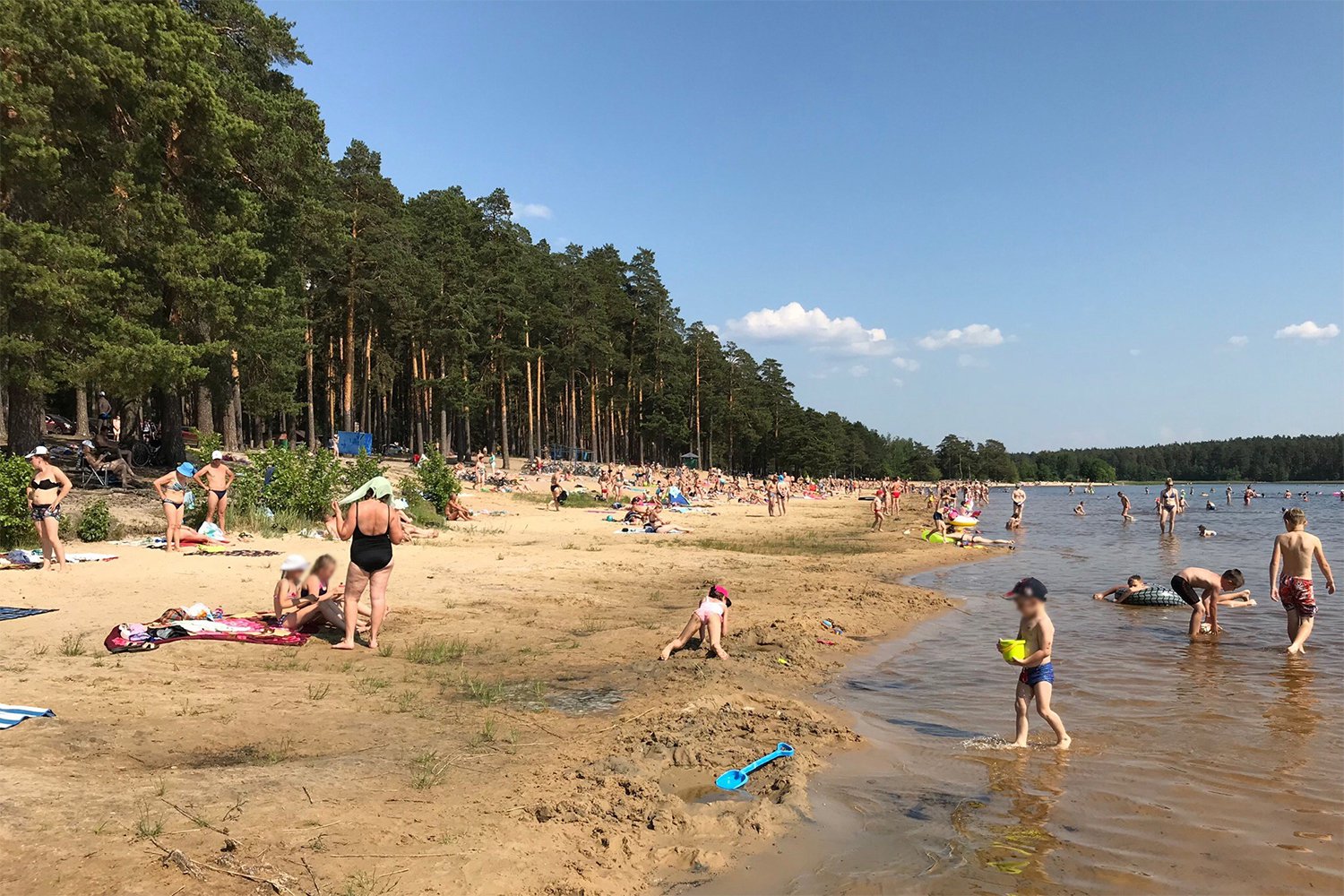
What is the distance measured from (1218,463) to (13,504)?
201252mm

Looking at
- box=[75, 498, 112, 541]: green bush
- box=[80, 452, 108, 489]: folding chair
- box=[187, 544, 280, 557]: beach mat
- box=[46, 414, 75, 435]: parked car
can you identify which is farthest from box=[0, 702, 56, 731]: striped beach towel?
box=[46, 414, 75, 435]: parked car

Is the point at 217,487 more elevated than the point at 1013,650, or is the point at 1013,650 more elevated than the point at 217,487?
the point at 217,487

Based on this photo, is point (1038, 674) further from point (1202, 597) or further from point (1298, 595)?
point (1202, 597)

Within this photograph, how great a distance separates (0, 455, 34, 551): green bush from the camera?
1189 centimetres

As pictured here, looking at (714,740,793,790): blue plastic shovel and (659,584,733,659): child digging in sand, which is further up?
(659,584,733,659): child digging in sand

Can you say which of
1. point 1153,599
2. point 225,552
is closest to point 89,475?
point 225,552

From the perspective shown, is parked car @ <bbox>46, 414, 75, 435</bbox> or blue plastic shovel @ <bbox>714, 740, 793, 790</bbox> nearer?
blue plastic shovel @ <bbox>714, 740, 793, 790</bbox>

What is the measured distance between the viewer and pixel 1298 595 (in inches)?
368

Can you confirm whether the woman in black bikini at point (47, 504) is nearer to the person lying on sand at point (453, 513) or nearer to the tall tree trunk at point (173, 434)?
the person lying on sand at point (453, 513)

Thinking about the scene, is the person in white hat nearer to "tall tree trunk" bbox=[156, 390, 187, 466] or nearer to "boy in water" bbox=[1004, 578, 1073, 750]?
"tall tree trunk" bbox=[156, 390, 187, 466]

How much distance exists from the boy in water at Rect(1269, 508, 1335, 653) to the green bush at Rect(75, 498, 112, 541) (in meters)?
17.7

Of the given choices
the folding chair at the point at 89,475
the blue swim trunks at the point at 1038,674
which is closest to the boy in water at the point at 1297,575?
the blue swim trunks at the point at 1038,674

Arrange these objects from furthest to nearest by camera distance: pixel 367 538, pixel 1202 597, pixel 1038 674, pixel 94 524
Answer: pixel 94 524 < pixel 1202 597 < pixel 367 538 < pixel 1038 674

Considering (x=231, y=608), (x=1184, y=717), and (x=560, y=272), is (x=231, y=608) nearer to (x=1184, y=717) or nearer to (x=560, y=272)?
(x=1184, y=717)
